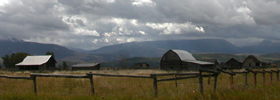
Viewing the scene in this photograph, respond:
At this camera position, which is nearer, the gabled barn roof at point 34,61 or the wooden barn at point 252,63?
the gabled barn roof at point 34,61

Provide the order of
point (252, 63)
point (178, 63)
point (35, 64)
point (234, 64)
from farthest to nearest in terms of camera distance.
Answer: point (252, 63) < point (234, 64) < point (35, 64) < point (178, 63)

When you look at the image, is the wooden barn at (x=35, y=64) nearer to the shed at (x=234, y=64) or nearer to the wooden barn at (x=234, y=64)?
the wooden barn at (x=234, y=64)

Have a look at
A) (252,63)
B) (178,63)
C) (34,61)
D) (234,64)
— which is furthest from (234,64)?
(34,61)

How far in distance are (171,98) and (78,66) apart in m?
81.4

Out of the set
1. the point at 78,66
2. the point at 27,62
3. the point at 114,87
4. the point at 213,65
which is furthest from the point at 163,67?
the point at 114,87

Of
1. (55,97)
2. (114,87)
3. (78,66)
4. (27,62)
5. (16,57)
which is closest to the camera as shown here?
(55,97)

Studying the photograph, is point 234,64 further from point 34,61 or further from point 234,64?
point 34,61

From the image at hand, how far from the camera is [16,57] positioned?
9400cm

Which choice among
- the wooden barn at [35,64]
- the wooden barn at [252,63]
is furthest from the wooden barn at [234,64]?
the wooden barn at [35,64]

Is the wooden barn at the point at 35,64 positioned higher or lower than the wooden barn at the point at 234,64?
higher

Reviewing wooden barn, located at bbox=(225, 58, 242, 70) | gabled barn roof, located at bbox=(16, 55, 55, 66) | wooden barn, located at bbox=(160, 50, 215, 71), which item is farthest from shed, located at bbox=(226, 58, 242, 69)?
gabled barn roof, located at bbox=(16, 55, 55, 66)

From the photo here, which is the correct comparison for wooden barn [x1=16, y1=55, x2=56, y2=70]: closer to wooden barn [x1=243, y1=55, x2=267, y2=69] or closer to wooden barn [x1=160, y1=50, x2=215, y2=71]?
wooden barn [x1=160, y1=50, x2=215, y2=71]

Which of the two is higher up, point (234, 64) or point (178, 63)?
point (178, 63)

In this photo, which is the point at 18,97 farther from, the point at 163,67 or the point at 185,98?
the point at 163,67
